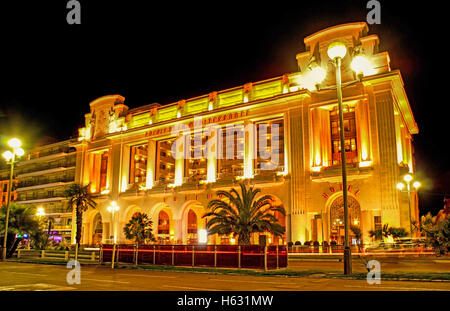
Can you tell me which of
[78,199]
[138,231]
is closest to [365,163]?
[138,231]

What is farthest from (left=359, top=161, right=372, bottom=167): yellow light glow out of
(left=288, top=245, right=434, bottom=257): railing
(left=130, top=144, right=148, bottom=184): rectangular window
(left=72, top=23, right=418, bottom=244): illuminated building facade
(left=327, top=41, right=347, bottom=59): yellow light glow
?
(left=130, top=144, right=148, bottom=184): rectangular window

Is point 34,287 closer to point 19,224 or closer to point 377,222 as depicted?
point 19,224

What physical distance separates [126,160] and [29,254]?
21.2 m

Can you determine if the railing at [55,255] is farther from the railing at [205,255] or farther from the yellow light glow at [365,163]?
the yellow light glow at [365,163]

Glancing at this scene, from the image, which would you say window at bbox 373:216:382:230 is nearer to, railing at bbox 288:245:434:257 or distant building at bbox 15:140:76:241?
railing at bbox 288:245:434:257

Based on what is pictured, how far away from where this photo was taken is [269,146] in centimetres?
5131

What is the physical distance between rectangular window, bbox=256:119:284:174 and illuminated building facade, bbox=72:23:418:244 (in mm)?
131

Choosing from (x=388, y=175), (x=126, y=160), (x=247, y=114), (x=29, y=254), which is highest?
(x=247, y=114)

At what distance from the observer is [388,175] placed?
112 feet

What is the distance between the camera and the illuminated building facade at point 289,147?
35.4 metres

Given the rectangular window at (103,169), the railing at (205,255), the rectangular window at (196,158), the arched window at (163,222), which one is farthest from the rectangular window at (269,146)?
the rectangular window at (103,169)

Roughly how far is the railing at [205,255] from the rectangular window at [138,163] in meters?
28.5

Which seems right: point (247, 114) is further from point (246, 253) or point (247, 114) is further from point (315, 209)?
point (246, 253)
